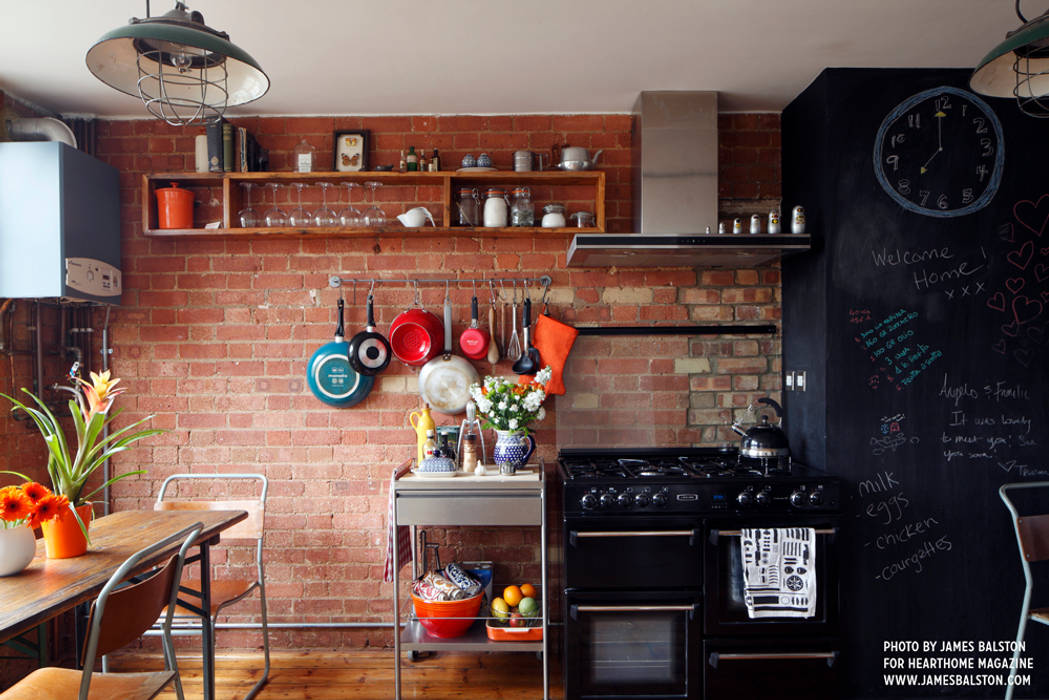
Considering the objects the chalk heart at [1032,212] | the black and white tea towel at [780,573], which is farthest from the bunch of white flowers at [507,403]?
the chalk heart at [1032,212]

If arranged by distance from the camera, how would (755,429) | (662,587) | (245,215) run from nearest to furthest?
1. (662,587)
2. (755,429)
3. (245,215)

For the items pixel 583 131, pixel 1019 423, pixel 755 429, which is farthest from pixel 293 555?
→ pixel 1019 423

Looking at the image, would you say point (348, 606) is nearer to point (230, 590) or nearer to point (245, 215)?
point (230, 590)

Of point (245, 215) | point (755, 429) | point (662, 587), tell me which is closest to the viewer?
point (662, 587)

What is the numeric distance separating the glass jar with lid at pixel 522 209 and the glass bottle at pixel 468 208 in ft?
0.58

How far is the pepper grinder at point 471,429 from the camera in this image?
298 cm

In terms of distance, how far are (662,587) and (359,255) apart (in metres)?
2.02

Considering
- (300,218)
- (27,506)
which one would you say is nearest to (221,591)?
(27,506)

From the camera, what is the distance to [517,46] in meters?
2.48

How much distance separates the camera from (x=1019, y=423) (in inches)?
103

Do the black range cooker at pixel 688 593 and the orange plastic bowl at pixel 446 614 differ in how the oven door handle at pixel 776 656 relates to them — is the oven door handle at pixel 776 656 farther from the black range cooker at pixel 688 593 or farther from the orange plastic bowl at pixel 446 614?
the orange plastic bowl at pixel 446 614

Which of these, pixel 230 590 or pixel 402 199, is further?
pixel 402 199

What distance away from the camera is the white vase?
179 centimetres

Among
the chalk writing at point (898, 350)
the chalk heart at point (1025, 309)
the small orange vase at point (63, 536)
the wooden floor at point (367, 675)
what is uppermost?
the chalk heart at point (1025, 309)
